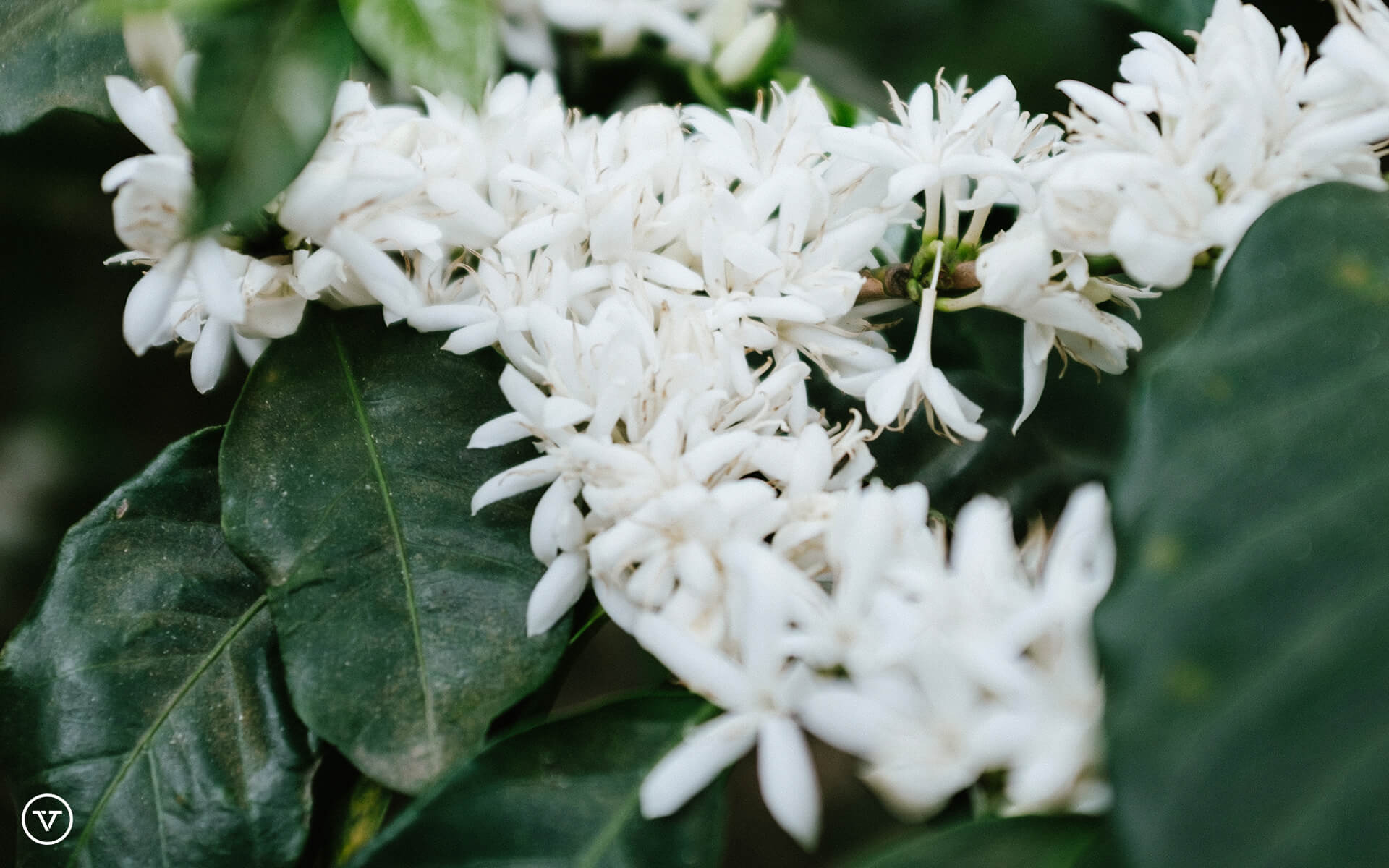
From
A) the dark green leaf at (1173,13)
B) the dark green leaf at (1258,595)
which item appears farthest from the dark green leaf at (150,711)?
the dark green leaf at (1173,13)

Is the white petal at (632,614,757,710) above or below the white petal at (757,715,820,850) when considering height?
above

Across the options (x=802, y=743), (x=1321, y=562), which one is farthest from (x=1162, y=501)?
(x=802, y=743)

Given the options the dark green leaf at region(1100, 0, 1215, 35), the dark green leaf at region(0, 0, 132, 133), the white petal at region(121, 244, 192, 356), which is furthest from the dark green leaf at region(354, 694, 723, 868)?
the dark green leaf at region(1100, 0, 1215, 35)

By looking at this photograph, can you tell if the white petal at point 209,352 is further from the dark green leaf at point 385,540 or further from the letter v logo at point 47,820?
the letter v logo at point 47,820

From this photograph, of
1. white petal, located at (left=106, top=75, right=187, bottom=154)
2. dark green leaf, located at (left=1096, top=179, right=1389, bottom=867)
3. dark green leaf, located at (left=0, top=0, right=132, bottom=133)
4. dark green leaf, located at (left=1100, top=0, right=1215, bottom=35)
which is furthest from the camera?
dark green leaf, located at (left=1100, top=0, right=1215, bottom=35)

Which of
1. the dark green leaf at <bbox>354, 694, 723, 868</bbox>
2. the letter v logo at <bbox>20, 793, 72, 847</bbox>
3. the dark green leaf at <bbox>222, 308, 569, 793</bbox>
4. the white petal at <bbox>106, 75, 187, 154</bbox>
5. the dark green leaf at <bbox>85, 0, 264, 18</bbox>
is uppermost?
the dark green leaf at <bbox>85, 0, 264, 18</bbox>

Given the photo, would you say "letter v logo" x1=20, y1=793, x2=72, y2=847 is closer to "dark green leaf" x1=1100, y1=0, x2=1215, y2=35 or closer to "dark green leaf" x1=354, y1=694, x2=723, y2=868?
"dark green leaf" x1=354, y1=694, x2=723, y2=868
